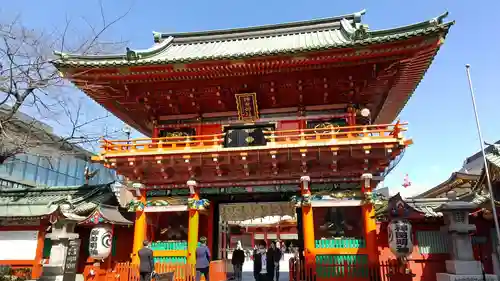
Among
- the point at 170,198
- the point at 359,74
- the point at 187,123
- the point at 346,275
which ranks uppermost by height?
the point at 359,74

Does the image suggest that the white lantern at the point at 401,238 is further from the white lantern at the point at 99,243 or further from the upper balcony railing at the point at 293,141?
the white lantern at the point at 99,243

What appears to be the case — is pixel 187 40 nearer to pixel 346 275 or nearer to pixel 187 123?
pixel 187 123

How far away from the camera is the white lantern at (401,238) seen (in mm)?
11297

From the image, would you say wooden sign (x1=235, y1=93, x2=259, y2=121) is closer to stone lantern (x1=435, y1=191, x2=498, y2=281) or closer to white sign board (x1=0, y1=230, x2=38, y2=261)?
stone lantern (x1=435, y1=191, x2=498, y2=281)

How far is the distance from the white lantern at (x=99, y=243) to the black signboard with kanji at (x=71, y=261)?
0.56 m

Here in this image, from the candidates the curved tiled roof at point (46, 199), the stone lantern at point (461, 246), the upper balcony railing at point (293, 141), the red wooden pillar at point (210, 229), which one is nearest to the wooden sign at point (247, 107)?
the upper balcony railing at point (293, 141)

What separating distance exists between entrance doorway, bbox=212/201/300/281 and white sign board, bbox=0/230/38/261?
7618 millimetres

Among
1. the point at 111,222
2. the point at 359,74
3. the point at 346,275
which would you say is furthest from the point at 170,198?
the point at 359,74

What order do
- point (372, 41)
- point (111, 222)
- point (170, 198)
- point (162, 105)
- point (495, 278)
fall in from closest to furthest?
point (495, 278), point (372, 41), point (111, 222), point (170, 198), point (162, 105)

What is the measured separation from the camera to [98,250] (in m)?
12.4

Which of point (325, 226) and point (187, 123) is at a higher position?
point (187, 123)

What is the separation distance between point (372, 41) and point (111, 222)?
11.7 m

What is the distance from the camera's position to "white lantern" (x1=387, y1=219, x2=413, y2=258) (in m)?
11.3

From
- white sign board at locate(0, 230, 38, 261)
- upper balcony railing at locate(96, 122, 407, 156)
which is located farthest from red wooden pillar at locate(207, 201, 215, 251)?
white sign board at locate(0, 230, 38, 261)
